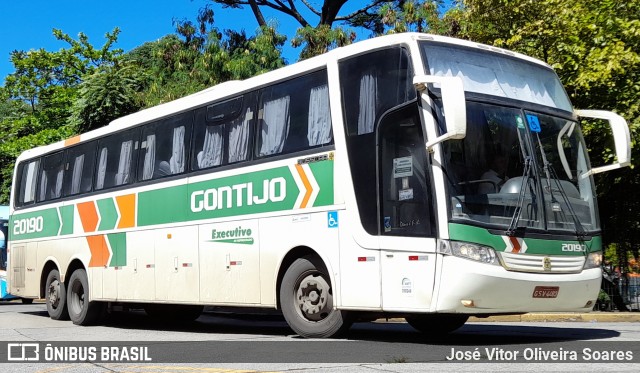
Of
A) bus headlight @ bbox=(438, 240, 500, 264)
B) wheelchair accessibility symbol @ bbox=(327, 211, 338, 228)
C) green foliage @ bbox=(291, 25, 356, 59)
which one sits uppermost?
green foliage @ bbox=(291, 25, 356, 59)

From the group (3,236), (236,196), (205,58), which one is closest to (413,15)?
(205,58)

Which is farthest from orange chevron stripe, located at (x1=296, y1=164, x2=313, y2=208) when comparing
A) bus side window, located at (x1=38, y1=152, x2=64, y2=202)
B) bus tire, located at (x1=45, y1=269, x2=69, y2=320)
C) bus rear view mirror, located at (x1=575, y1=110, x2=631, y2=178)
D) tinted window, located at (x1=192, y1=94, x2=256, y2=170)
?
bus side window, located at (x1=38, y1=152, x2=64, y2=202)

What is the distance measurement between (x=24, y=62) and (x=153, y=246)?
34864mm

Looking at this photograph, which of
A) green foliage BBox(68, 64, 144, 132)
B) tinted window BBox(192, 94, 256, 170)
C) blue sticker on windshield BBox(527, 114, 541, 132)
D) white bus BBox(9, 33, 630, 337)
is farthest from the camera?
green foliage BBox(68, 64, 144, 132)

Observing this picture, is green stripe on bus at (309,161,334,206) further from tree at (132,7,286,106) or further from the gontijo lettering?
tree at (132,7,286,106)

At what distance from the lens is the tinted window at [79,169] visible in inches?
673

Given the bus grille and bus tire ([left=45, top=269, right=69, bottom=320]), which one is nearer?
the bus grille

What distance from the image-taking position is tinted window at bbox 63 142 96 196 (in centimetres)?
1709

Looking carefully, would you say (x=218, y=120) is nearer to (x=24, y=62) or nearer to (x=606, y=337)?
(x=606, y=337)

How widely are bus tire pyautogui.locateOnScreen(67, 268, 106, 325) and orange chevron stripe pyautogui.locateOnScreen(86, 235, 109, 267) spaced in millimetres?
463

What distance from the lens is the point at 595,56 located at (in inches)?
702

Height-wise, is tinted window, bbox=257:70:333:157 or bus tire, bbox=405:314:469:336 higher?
tinted window, bbox=257:70:333:157

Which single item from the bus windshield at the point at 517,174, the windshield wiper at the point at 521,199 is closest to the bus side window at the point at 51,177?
the bus windshield at the point at 517,174

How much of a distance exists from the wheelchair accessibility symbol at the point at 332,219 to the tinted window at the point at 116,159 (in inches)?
218
